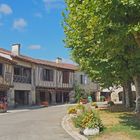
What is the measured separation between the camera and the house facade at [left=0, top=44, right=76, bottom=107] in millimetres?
39156

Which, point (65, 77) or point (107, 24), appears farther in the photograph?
point (65, 77)

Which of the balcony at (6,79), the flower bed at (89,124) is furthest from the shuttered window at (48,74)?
the flower bed at (89,124)

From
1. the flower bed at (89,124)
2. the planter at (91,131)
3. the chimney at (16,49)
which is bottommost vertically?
the planter at (91,131)

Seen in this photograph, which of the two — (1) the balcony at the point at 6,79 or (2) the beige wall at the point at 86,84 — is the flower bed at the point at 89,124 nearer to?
(1) the balcony at the point at 6,79

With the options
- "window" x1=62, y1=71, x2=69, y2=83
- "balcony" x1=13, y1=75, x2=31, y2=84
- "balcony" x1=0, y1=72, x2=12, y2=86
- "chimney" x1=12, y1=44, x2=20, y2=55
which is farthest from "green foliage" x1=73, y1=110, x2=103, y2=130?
"window" x1=62, y1=71, x2=69, y2=83

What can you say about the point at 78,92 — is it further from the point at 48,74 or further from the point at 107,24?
the point at 107,24

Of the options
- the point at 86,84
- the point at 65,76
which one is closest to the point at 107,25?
the point at 65,76

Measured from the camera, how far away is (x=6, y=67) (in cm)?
3862

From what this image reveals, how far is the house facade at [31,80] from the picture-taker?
39.2 m

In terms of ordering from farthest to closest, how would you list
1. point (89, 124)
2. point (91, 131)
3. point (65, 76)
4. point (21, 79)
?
1. point (65, 76)
2. point (21, 79)
3. point (89, 124)
4. point (91, 131)

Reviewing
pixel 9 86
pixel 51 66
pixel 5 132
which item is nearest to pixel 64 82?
pixel 51 66

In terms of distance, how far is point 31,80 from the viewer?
148 ft

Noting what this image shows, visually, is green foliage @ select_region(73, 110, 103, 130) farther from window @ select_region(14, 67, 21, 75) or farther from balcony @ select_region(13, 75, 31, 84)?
window @ select_region(14, 67, 21, 75)

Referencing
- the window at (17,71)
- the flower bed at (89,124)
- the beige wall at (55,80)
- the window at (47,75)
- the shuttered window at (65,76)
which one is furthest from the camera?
the shuttered window at (65,76)
